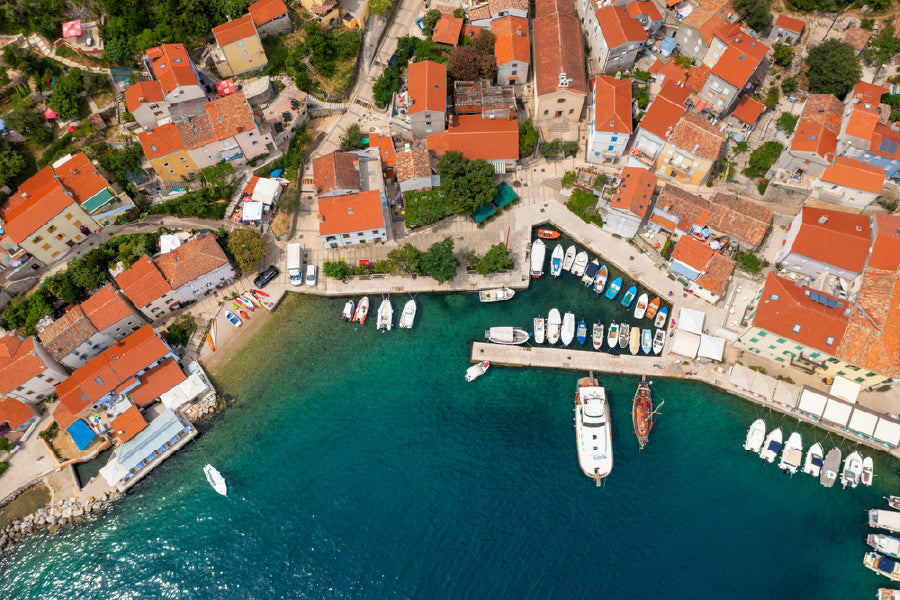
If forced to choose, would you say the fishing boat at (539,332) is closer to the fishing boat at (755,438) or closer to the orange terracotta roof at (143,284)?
the fishing boat at (755,438)


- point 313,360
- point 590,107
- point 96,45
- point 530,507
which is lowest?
point 530,507

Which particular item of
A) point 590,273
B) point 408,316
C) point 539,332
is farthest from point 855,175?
point 408,316

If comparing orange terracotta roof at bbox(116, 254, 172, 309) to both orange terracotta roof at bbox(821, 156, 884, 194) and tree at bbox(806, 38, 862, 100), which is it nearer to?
orange terracotta roof at bbox(821, 156, 884, 194)

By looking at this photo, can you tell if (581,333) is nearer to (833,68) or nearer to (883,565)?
(883,565)

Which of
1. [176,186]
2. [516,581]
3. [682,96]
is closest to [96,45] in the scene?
[176,186]

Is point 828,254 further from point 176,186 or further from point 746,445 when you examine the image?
point 176,186
